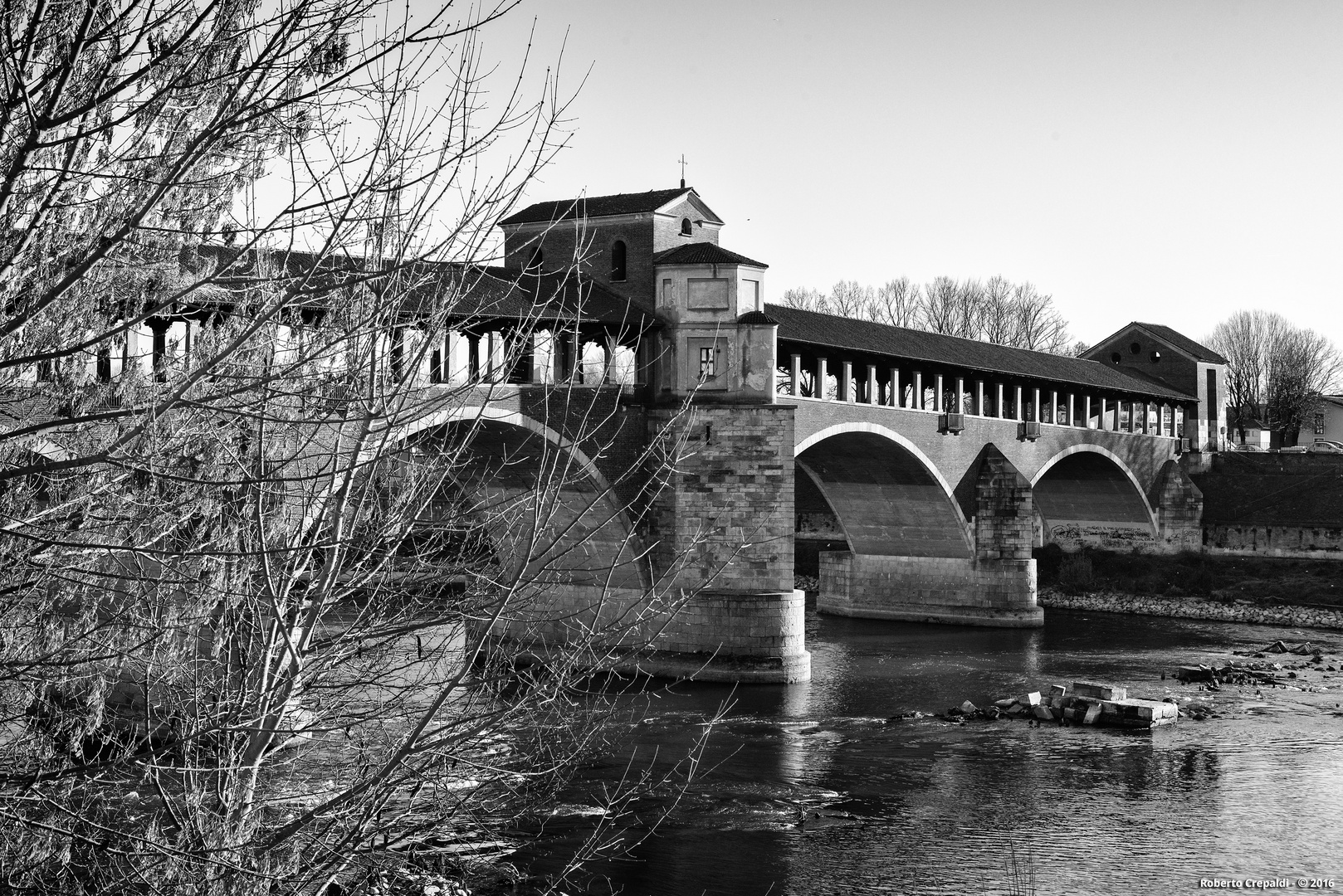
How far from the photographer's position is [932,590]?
2975 cm

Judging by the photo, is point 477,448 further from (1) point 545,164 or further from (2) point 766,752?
(1) point 545,164

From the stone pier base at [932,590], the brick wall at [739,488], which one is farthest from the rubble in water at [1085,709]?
the stone pier base at [932,590]

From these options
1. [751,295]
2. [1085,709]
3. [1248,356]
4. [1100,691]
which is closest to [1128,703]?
[1085,709]

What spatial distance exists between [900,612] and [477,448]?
508 inches

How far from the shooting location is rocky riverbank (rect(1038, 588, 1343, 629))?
100 feet

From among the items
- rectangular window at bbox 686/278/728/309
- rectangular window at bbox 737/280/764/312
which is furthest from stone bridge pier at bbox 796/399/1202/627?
rectangular window at bbox 686/278/728/309

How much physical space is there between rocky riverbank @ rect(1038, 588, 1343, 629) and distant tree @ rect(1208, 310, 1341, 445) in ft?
90.5

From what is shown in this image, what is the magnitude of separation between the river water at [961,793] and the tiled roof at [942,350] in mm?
6562

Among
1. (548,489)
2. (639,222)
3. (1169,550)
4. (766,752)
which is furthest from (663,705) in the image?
(1169,550)

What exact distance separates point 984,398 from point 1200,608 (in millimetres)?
8442

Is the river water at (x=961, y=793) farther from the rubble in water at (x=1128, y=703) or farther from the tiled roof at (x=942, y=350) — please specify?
the tiled roof at (x=942, y=350)

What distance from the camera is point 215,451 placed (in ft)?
18.0

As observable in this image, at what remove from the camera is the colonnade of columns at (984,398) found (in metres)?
26.6

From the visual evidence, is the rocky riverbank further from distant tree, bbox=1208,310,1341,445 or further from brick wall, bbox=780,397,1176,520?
distant tree, bbox=1208,310,1341,445
